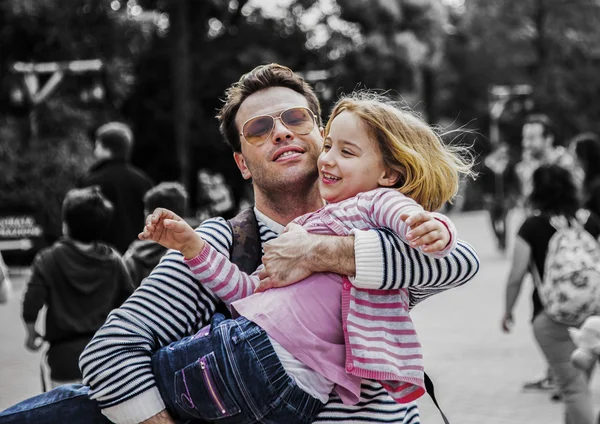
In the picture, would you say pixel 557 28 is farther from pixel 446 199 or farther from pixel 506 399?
pixel 446 199

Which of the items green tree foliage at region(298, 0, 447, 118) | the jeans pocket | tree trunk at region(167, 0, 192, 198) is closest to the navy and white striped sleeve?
the jeans pocket

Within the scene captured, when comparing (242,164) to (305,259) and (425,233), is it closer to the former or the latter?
(305,259)

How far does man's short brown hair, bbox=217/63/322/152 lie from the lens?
2.72m

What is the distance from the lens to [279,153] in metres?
2.61

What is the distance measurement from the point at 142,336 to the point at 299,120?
0.87 m

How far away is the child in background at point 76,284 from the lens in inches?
182

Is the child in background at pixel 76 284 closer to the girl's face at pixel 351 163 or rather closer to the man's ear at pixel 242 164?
the man's ear at pixel 242 164

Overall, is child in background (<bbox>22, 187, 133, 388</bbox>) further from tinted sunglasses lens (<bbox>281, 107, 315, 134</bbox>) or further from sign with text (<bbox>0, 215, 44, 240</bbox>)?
sign with text (<bbox>0, 215, 44, 240</bbox>)

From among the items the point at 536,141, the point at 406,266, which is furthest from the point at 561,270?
Answer: the point at 536,141

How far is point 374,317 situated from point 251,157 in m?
0.77

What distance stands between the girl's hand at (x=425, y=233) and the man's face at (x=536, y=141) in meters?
6.94

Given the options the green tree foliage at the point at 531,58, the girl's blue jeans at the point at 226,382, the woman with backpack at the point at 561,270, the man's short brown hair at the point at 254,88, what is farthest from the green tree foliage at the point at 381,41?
the girl's blue jeans at the point at 226,382

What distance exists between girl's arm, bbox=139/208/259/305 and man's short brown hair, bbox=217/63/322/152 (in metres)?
0.63

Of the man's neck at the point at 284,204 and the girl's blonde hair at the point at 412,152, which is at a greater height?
the girl's blonde hair at the point at 412,152
